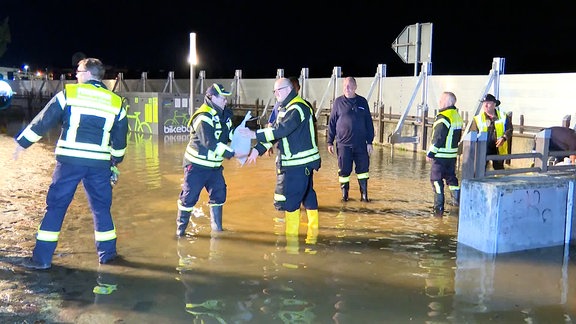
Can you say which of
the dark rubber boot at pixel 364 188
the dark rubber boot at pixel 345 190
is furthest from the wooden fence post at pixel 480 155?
the dark rubber boot at pixel 345 190

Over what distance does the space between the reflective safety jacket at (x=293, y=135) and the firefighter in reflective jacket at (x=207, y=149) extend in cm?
42

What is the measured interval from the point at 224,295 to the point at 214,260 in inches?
36.4

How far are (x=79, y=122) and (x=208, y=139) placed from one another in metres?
1.39

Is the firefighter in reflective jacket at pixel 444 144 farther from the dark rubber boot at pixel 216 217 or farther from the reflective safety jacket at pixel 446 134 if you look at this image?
the dark rubber boot at pixel 216 217

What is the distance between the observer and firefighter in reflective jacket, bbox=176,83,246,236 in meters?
6.00

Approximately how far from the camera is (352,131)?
8.05 m

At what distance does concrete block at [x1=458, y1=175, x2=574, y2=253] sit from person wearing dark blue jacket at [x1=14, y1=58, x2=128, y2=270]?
364 cm

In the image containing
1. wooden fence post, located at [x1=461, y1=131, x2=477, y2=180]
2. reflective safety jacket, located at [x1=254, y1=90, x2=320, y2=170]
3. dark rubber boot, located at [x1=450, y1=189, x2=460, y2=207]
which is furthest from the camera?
dark rubber boot, located at [x1=450, y1=189, x2=460, y2=207]

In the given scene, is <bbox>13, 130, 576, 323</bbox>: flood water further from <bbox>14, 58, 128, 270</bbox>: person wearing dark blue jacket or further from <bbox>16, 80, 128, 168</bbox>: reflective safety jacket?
<bbox>16, 80, 128, 168</bbox>: reflective safety jacket

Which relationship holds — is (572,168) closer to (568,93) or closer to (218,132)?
(218,132)

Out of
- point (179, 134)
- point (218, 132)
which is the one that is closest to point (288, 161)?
point (218, 132)

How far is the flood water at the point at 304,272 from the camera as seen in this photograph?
4.29m

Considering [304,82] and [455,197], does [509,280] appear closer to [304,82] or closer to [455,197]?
[455,197]

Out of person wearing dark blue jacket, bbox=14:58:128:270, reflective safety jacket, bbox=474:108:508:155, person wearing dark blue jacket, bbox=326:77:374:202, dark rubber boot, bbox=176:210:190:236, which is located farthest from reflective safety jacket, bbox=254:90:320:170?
reflective safety jacket, bbox=474:108:508:155
